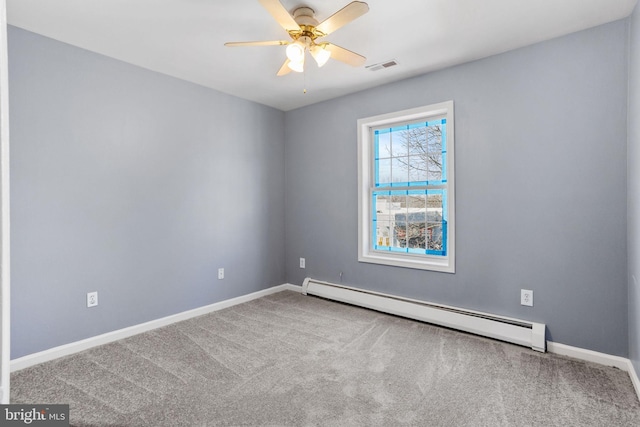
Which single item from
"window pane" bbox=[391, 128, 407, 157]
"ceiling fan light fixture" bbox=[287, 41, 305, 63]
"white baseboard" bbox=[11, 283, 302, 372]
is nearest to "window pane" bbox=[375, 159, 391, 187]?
"window pane" bbox=[391, 128, 407, 157]

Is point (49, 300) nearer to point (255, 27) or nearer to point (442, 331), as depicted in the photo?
point (255, 27)

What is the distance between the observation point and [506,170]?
9.10 feet

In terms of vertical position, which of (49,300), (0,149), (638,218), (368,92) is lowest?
(49,300)

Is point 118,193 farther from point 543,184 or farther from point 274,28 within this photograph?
point 543,184

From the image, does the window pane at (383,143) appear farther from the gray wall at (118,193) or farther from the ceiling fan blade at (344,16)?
the ceiling fan blade at (344,16)

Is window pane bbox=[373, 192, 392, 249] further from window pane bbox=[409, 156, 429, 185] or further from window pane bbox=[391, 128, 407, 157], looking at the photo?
window pane bbox=[391, 128, 407, 157]

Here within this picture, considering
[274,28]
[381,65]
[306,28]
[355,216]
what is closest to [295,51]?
[306,28]

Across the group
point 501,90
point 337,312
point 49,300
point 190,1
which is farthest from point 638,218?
point 49,300

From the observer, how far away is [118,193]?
9.38ft

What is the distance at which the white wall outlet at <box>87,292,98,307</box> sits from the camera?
8.84ft

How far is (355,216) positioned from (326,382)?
2.04 m

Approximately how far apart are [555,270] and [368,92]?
2504 mm

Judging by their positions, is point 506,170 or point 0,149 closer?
point 0,149

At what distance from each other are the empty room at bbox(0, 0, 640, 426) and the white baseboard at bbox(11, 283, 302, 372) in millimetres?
17
